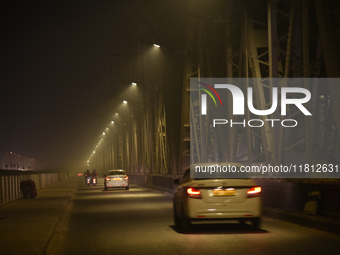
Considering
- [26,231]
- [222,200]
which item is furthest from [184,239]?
[26,231]

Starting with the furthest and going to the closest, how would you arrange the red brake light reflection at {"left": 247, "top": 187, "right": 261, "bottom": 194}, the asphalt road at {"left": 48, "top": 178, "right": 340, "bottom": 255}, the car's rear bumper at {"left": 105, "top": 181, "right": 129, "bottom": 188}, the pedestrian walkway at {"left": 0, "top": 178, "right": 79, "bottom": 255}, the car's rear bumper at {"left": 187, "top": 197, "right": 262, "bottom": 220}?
the car's rear bumper at {"left": 105, "top": 181, "right": 129, "bottom": 188} → the red brake light reflection at {"left": 247, "top": 187, "right": 261, "bottom": 194} → the car's rear bumper at {"left": 187, "top": 197, "right": 262, "bottom": 220} → the asphalt road at {"left": 48, "top": 178, "right": 340, "bottom": 255} → the pedestrian walkway at {"left": 0, "top": 178, "right": 79, "bottom": 255}

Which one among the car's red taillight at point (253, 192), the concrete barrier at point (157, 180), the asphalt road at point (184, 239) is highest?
the car's red taillight at point (253, 192)

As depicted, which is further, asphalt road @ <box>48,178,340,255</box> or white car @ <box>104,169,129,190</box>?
white car @ <box>104,169,129,190</box>

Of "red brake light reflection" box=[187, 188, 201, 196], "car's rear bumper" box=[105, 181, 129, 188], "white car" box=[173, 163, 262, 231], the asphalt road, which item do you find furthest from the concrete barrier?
"white car" box=[173, 163, 262, 231]

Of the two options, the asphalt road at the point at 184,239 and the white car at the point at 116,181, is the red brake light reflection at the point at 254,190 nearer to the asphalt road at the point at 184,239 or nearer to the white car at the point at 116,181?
the asphalt road at the point at 184,239

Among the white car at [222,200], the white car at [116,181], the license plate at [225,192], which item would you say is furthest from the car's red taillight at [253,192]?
the white car at [116,181]

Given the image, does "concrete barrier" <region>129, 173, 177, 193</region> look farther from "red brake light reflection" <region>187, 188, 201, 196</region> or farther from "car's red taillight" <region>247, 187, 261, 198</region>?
"car's red taillight" <region>247, 187, 261, 198</region>

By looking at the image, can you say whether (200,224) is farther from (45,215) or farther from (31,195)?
(31,195)

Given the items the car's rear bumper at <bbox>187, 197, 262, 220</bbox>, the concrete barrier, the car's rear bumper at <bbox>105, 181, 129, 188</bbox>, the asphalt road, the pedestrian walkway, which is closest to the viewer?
the pedestrian walkway

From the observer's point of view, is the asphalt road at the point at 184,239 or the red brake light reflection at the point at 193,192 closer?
the asphalt road at the point at 184,239

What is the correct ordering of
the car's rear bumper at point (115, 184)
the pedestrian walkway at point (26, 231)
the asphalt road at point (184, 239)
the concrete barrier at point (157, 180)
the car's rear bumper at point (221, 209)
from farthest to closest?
the car's rear bumper at point (115, 184) < the concrete barrier at point (157, 180) < the car's rear bumper at point (221, 209) < the asphalt road at point (184, 239) < the pedestrian walkway at point (26, 231)

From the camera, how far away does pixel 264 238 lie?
10.8m

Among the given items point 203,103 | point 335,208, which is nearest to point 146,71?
point 203,103

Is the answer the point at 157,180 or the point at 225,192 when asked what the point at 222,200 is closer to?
the point at 225,192
